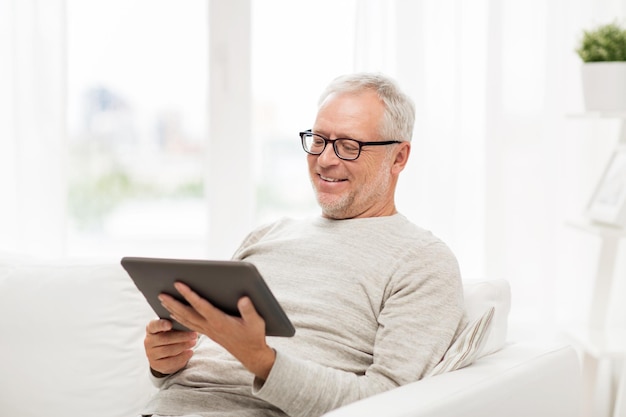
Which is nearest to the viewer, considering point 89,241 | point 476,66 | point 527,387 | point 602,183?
point 527,387

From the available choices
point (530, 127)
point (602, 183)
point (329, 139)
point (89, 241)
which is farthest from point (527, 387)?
point (89, 241)

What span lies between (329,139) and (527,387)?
708 mm

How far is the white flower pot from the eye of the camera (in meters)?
2.77

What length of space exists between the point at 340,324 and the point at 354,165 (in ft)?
1.25

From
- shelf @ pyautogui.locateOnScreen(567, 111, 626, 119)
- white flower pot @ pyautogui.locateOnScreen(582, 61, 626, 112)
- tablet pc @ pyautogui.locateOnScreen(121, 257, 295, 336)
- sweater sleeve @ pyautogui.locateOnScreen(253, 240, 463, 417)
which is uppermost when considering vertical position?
white flower pot @ pyautogui.locateOnScreen(582, 61, 626, 112)

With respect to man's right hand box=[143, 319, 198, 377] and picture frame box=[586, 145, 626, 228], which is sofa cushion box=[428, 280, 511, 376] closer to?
man's right hand box=[143, 319, 198, 377]

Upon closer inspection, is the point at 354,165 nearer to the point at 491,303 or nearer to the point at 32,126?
the point at 491,303

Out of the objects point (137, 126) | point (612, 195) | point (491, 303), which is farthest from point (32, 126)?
point (612, 195)

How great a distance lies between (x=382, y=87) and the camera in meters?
2.10

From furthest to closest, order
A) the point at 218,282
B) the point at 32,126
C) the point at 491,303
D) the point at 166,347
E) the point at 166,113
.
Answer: the point at 166,113 → the point at 32,126 → the point at 491,303 → the point at 166,347 → the point at 218,282

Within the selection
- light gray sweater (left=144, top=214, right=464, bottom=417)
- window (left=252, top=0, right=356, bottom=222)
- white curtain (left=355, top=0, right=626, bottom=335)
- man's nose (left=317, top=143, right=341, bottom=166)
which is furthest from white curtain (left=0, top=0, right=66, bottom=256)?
man's nose (left=317, top=143, right=341, bottom=166)

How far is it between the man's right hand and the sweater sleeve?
0.27m

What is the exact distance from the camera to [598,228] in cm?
280

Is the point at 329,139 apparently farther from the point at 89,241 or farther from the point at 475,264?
the point at 89,241
